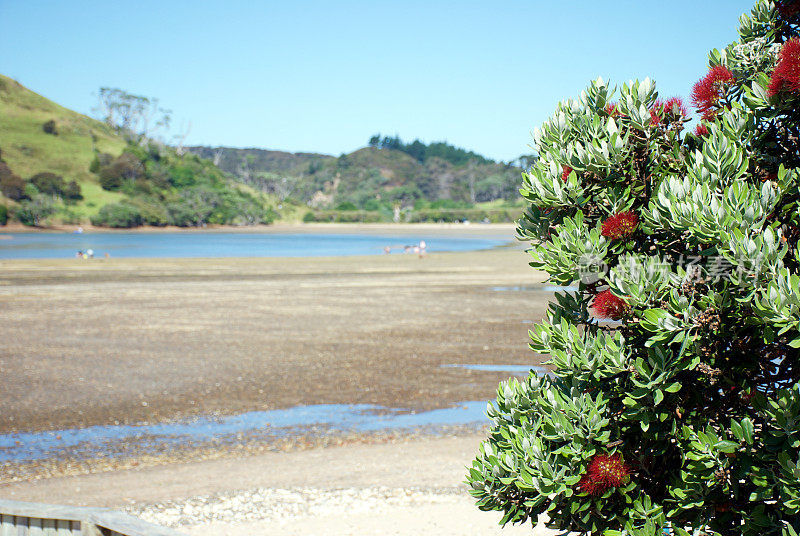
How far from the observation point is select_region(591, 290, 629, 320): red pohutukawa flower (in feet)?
11.2

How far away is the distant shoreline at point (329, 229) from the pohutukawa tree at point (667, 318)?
93673 millimetres

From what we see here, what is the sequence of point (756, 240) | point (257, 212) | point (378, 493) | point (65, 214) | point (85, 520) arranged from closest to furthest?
1. point (756, 240)
2. point (85, 520)
3. point (378, 493)
4. point (65, 214)
5. point (257, 212)

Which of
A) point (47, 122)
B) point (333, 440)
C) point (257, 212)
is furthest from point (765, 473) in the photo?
point (47, 122)

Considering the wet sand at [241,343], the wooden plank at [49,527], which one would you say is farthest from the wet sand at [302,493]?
the wet sand at [241,343]

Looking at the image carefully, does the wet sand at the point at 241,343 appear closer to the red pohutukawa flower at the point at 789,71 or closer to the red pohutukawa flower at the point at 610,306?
the red pohutukawa flower at the point at 610,306

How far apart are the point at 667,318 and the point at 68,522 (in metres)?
3.64

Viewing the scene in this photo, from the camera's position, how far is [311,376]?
14.9 metres

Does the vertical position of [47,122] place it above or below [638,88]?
above

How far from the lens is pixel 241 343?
59.8ft

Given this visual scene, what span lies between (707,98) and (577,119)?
0.70 meters

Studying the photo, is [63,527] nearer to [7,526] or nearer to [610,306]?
[7,526]

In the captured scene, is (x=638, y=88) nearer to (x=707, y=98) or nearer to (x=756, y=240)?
(x=707, y=98)

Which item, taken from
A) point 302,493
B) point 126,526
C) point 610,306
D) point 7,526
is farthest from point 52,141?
point 610,306

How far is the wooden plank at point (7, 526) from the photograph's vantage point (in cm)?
458
